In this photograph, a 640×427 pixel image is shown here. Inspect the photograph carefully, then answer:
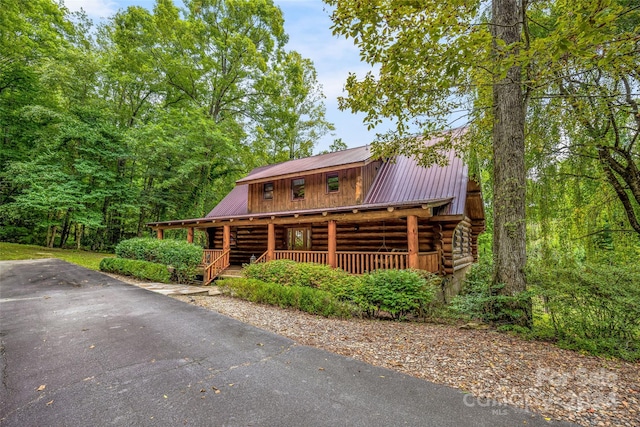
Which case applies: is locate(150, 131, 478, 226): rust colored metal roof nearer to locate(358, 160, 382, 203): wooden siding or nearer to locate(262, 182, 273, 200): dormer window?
locate(358, 160, 382, 203): wooden siding

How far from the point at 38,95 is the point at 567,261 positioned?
32925mm

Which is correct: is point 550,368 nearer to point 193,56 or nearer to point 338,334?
point 338,334

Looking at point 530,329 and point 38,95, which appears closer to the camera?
point 530,329

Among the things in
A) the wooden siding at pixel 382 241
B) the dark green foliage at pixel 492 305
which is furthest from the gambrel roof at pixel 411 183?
the dark green foliage at pixel 492 305

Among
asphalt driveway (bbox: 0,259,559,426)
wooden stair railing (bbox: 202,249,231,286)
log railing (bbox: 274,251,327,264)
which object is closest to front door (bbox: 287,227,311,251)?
log railing (bbox: 274,251,327,264)

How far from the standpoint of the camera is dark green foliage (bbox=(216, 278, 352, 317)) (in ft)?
23.1

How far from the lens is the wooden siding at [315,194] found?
12.4m

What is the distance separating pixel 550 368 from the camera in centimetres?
388

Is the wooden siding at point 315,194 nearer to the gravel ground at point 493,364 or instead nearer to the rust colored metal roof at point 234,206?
the rust colored metal roof at point 234,206

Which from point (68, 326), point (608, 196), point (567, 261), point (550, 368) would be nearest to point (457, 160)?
point (608, 196)

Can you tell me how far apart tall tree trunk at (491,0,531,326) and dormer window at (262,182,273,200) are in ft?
36.0

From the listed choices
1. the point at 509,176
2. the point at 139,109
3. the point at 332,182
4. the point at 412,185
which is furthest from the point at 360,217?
the point at 139,109

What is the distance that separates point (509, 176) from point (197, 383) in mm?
6829

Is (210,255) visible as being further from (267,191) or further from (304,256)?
(304,256)
